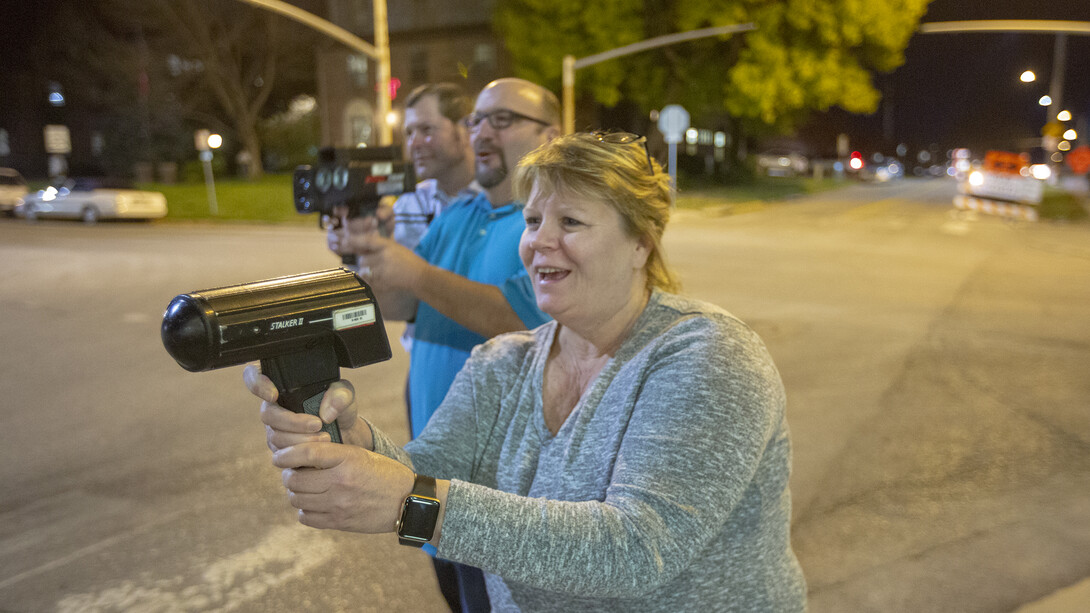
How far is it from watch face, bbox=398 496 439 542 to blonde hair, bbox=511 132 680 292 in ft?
2.22

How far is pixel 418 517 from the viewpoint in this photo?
4.28 ft

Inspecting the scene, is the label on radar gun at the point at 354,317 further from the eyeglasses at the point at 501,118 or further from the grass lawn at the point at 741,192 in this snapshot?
the grass lawn at the point at 741,192

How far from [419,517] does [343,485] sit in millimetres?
127

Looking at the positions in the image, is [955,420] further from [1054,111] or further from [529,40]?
[1054,111]

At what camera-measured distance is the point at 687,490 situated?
1.39m

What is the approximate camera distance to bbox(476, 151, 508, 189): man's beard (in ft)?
9.32

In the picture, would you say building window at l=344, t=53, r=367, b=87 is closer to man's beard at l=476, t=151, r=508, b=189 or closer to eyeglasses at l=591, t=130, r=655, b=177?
man's beard at l=476, t=151, r=508, b=189

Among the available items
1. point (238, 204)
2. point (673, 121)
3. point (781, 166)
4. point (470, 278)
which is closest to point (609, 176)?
point (470, 278)

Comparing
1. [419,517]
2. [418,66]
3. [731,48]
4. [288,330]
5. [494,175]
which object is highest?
[418,66]

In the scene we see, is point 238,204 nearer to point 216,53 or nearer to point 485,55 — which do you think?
point 485,55

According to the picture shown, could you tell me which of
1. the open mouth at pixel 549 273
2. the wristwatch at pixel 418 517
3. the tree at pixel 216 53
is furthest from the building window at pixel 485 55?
the wristwatch at pixel 418 517

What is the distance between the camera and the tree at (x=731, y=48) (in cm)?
2909

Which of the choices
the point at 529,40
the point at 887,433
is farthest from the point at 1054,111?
the point at 887,433

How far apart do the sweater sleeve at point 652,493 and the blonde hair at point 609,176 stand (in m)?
0.29
